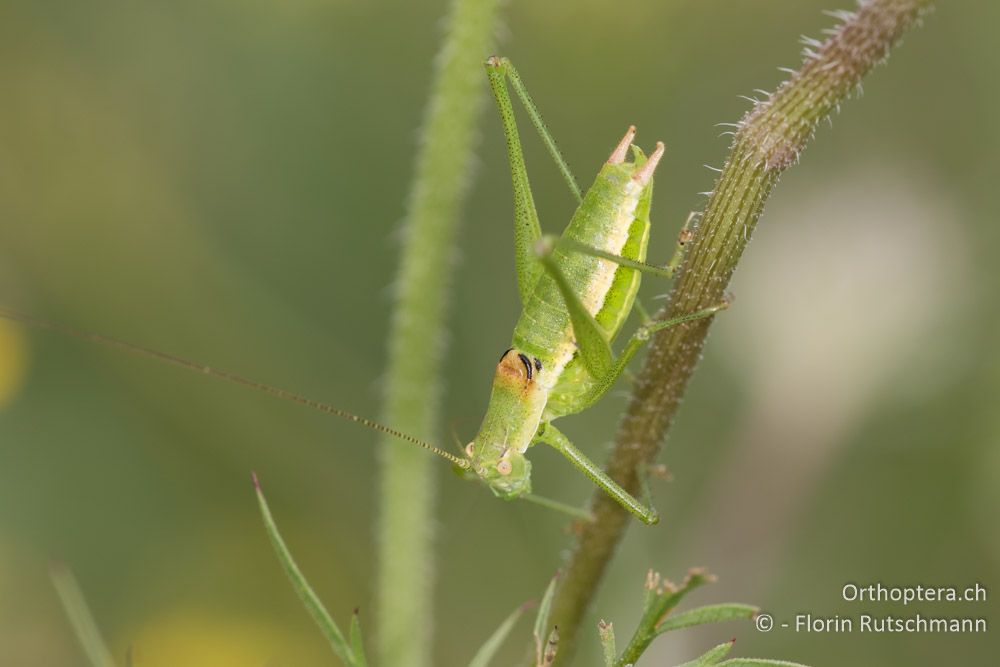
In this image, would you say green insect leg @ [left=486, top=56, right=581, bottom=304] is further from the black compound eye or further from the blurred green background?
the blurred green background

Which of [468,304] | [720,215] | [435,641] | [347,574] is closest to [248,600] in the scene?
[347,574]

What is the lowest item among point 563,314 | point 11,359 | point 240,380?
point 240,380

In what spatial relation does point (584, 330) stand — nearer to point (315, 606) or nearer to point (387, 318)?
point (315, 606)

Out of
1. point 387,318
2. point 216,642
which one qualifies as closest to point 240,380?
point 216,642

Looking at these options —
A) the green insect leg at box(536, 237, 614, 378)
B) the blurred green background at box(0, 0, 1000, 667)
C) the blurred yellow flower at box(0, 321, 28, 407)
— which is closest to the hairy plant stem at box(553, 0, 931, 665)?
the green insect leg at box(536, 237, 614, 378)

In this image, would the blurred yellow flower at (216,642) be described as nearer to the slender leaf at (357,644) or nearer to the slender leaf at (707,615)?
the slender leaf at (357,644)

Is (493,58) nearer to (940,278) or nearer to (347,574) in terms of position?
(940,278)
